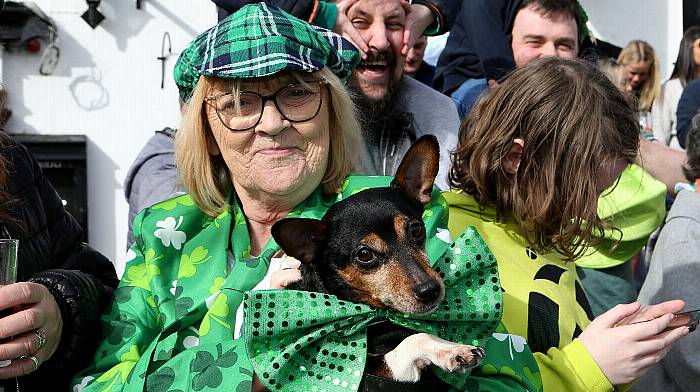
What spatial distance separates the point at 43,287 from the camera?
2434 mm

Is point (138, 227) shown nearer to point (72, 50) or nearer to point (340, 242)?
point (340, 242)

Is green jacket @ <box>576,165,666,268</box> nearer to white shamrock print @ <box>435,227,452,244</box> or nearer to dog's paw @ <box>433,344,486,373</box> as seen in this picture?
Result: white shamrock print @ <box>435,227,452,244</box>

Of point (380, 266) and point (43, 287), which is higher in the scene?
point (380, 266)

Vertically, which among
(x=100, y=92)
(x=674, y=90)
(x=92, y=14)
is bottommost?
(x=100, y=92)

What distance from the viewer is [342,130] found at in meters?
2.79

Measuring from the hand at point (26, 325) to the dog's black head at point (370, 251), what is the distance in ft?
2.16

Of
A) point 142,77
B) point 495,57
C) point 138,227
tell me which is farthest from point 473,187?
point 142,77

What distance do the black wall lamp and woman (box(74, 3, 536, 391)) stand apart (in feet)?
20.1

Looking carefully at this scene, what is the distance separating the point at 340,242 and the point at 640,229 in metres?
2.08

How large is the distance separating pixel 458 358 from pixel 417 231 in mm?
339

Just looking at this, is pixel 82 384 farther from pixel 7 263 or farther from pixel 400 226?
pixel 400 226

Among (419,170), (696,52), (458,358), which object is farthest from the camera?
(696,52)

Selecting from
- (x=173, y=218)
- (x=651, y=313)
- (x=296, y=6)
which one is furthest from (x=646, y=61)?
(x=173, y=218)

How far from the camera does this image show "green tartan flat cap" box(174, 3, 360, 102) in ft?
8.33
